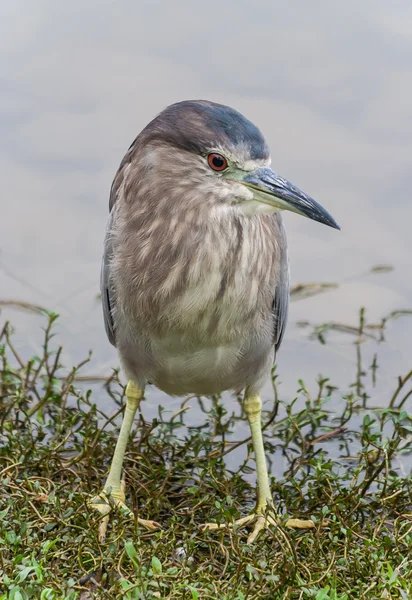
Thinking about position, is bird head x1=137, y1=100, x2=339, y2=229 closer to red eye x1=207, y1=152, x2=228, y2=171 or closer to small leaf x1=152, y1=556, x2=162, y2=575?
red eye x1=207, y1=152, x2=228, y2=171

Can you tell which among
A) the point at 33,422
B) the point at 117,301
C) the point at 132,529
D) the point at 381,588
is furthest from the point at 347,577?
the point at 33,422

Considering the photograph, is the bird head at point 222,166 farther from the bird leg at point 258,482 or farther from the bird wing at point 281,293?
the bird leg at point 258,482

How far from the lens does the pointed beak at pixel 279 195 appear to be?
11.3 feet

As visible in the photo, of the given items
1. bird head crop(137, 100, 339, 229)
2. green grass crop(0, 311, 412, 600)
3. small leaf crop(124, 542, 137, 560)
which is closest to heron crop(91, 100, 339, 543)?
bird head crop(137, 100, 339, 229)

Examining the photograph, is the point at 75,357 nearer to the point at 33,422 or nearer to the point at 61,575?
the point at 33,422

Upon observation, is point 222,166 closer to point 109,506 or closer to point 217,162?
point 217,162

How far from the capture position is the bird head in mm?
3455

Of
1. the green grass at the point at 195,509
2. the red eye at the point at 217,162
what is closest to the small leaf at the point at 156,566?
the green grass at the point at 195,509

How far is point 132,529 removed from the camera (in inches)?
141

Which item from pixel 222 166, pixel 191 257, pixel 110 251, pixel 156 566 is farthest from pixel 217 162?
pixel 156 566

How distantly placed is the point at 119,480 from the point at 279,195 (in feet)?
4.52

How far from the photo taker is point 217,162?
3475mm

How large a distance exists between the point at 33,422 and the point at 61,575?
4.19 feet

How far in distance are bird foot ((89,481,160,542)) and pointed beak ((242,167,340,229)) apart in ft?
3.95
